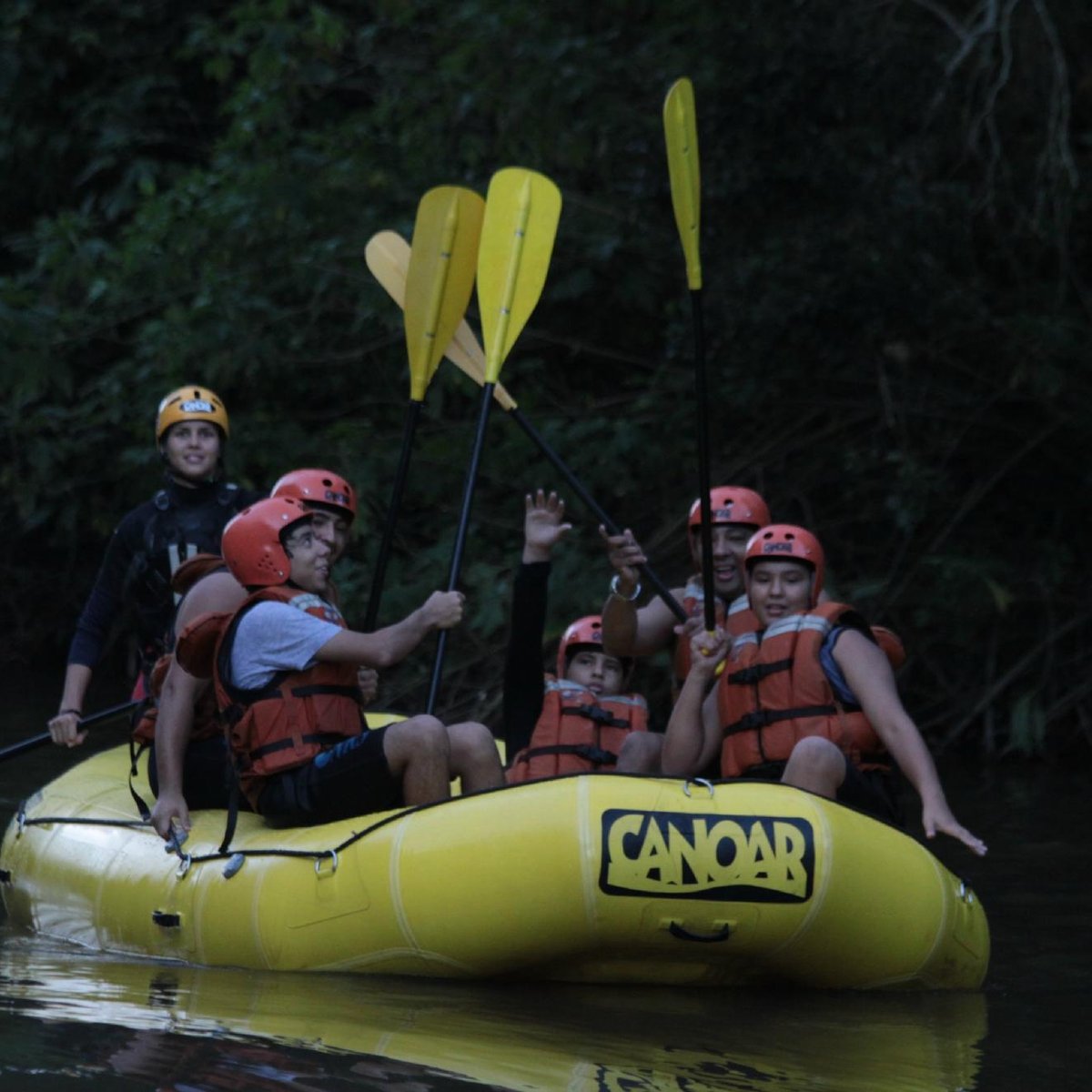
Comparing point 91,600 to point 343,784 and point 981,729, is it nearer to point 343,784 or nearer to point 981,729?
point 343,784

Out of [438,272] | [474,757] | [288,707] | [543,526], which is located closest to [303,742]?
[288,707]

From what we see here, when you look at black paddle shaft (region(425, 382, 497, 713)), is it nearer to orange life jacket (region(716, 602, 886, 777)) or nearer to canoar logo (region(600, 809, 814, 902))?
orange life jacket (region(716, 602, 886, 777))

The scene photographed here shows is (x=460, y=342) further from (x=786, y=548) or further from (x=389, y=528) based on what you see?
(x=786, y=548)

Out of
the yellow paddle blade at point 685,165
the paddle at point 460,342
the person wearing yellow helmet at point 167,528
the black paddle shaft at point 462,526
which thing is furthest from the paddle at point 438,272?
the yellow paddle blade at point 685,165

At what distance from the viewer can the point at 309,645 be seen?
15.2 feet

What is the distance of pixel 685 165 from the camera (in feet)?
19.3

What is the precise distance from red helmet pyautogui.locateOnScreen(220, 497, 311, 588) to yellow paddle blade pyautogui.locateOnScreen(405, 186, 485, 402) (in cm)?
155

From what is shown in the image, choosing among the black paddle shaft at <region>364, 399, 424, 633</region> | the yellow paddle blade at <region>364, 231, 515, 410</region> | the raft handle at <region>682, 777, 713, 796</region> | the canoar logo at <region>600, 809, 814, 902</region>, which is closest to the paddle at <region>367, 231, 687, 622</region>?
the yellow paddle blade at <region>364, 231, 515, 410</region>

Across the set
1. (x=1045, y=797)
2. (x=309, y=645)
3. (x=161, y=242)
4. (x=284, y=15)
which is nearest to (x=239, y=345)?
(x=161, y=242)

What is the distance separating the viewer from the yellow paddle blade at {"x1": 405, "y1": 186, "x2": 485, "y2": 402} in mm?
6320

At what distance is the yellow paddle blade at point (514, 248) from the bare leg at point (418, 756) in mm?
1964

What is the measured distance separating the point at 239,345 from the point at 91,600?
12.4 ft

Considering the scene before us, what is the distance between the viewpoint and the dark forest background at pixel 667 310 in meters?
8.35

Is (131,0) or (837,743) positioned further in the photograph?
(131,0)
